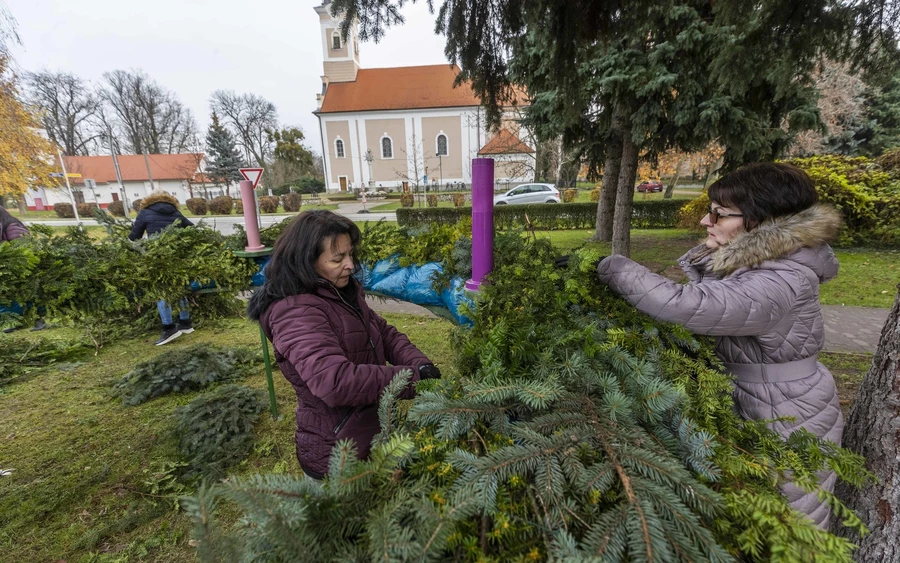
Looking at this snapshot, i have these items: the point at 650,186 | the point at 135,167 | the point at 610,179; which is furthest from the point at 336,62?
the point at 610,179

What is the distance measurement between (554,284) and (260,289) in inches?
46.4

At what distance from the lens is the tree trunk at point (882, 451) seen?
5.01 ft

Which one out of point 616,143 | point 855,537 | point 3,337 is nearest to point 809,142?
point 616,143

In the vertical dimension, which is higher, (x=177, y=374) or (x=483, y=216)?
(x=483, y=216)

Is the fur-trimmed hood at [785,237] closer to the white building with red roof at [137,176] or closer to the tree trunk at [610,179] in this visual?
the tree trunk at [610,179]

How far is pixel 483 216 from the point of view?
1.91 m

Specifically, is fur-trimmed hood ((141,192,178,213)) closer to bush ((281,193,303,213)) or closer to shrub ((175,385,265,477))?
shrub ((175,385,265,477))

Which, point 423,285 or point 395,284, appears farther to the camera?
point 395,284

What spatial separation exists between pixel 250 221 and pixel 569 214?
14.1 meters

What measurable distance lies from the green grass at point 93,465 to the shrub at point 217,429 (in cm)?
12

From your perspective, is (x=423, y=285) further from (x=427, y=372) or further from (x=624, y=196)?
(x=624, y=196)

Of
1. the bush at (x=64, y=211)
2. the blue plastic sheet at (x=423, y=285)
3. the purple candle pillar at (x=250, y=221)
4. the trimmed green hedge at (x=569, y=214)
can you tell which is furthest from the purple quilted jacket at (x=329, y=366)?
the bush at (x=64, y=211)

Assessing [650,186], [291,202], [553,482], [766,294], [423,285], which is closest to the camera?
[553,482]

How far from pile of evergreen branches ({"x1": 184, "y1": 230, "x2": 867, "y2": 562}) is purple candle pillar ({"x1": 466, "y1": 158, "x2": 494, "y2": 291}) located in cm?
84
